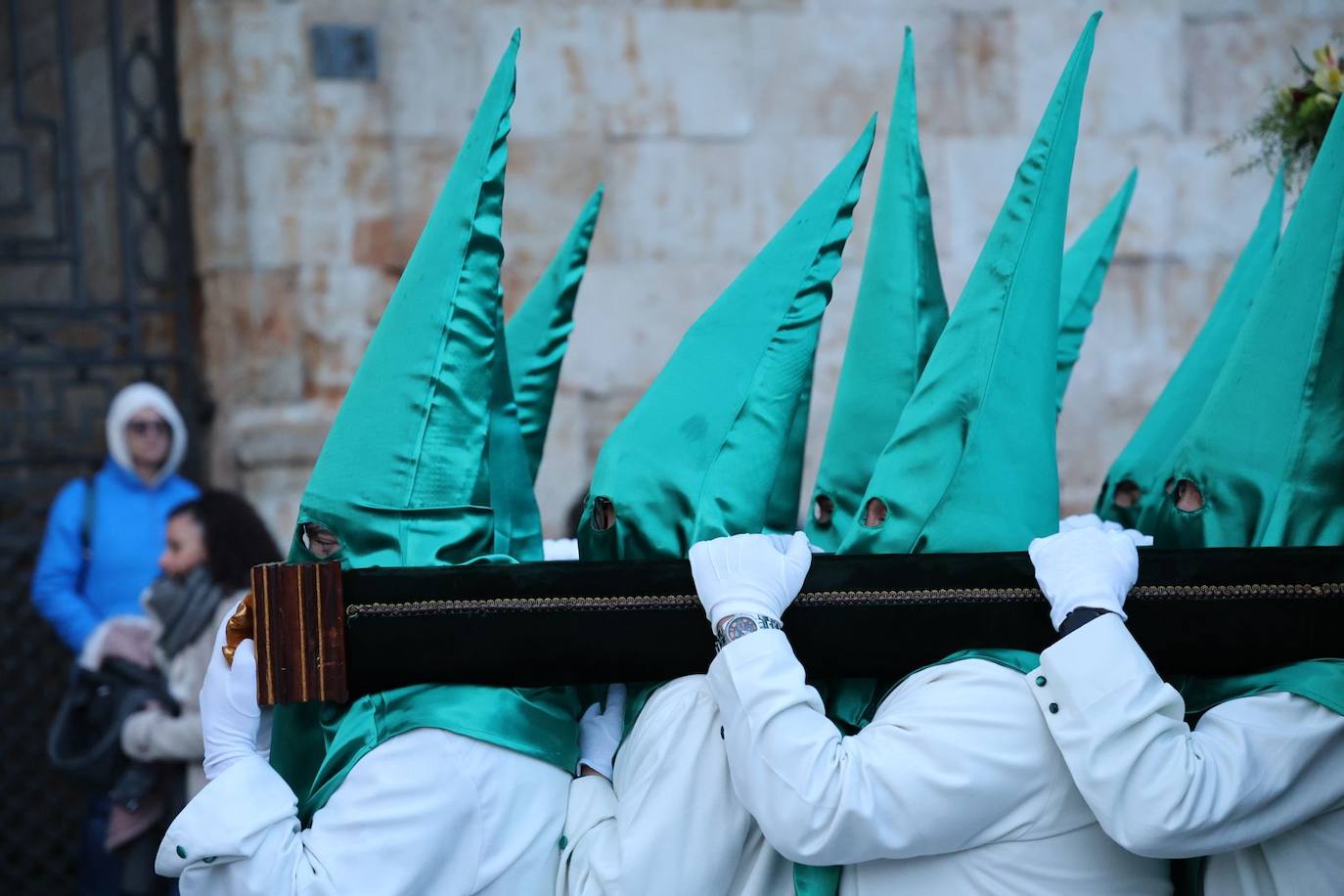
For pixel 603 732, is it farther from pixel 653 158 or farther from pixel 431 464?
pixel 653 158

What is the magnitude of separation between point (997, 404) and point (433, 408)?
90 centimetres

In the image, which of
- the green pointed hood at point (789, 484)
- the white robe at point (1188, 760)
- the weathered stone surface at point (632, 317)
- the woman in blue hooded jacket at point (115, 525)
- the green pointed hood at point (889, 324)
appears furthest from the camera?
the weathered stone surface at point (632, 317)

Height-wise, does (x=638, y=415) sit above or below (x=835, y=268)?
below

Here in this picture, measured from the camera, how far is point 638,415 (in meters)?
2.52

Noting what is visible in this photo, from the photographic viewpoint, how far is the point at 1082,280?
3.42 meters

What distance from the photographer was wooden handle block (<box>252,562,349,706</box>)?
2.31 m

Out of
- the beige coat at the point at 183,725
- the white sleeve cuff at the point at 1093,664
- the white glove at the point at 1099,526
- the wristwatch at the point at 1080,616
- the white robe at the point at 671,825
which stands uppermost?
the white glove at the point at 1099,526

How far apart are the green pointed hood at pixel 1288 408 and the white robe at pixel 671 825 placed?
896 mm

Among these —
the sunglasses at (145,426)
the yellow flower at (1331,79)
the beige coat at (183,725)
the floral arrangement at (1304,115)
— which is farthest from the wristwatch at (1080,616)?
the sunglasses at (145,426)

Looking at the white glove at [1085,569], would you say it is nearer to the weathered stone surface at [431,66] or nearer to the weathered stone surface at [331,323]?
the weathered stone surface at [331,323]

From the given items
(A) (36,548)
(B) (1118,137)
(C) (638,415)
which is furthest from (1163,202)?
(A) (36,548)

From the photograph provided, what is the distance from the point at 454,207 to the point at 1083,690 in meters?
1.23

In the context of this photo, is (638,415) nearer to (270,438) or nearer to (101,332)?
(270,438)

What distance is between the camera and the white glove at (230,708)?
93.4 inches
